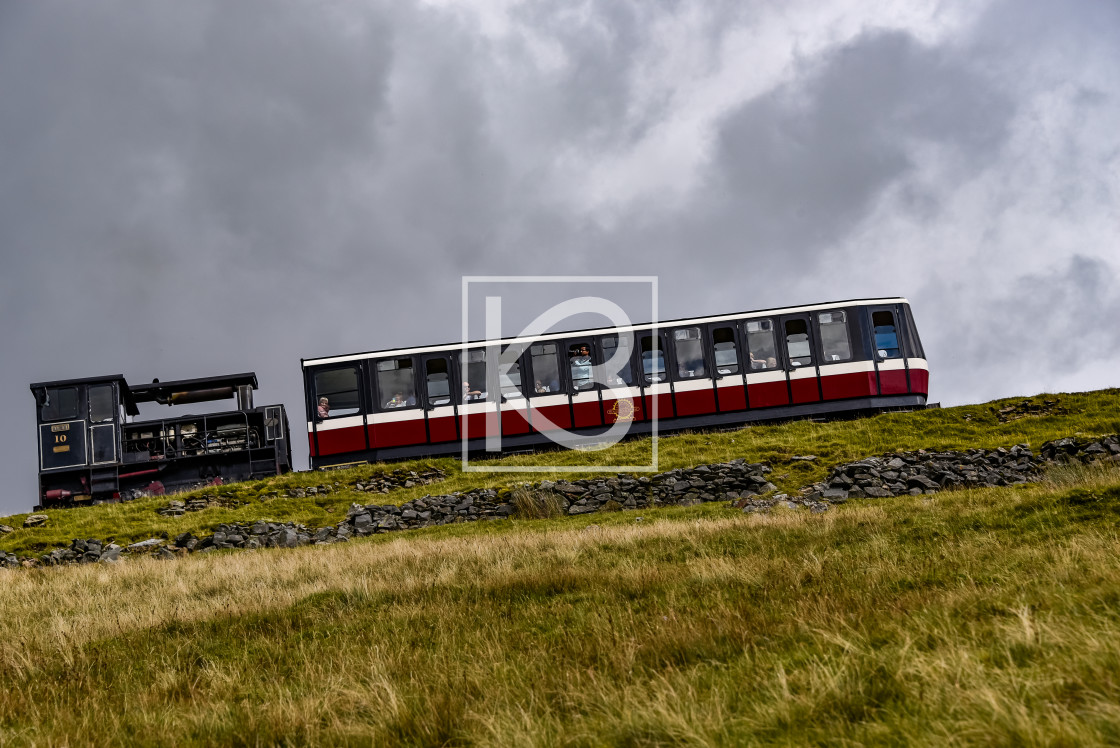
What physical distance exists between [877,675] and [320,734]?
2.87 meters

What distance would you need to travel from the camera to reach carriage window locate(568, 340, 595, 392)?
2617 cm

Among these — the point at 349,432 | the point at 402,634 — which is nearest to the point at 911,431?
the point at 349,432

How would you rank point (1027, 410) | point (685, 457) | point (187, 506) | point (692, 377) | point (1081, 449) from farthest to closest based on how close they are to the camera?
point (692, 377) < point (1027, 410) < point (187, 506) < point (685, 457) < point (1081, 449)

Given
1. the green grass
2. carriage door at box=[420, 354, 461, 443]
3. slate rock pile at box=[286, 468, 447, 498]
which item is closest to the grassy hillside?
the green grass

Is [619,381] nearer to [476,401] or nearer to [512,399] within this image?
[512,399]

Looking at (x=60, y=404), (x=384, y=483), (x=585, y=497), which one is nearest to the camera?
(x=585, y=497)

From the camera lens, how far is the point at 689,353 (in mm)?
26438

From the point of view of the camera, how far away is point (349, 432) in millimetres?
26266

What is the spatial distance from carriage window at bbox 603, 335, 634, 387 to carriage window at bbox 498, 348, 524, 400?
2.78m

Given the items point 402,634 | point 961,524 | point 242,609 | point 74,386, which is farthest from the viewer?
point 74,386

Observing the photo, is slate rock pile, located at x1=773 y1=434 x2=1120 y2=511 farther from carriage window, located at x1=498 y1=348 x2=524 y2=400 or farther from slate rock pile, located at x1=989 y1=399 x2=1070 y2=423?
carriage window, located at x1=498 y1=348 x2=524 y2=400

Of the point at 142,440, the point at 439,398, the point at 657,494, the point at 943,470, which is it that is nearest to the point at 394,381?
the point at 439,398

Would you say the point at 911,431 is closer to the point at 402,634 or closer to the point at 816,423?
the point at 816,423

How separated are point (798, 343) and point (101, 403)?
22660 mm
